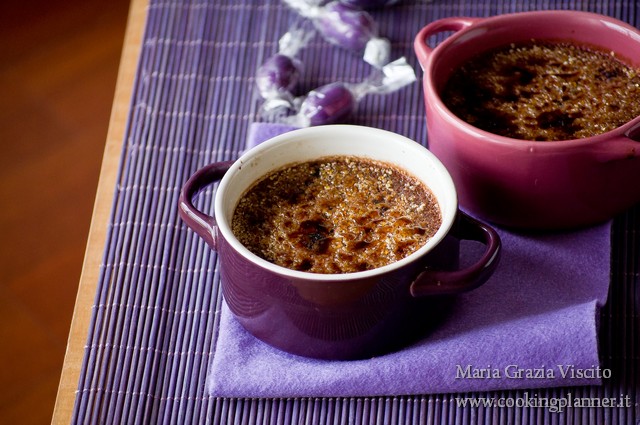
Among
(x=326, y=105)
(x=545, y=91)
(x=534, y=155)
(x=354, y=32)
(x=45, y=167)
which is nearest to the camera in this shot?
(x=534, y=155)

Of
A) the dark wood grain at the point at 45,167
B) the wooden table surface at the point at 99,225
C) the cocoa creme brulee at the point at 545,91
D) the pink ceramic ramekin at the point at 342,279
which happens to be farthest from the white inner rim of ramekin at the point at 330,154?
the dark wood grain at the point at 45,167

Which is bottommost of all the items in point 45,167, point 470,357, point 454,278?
point 45,167

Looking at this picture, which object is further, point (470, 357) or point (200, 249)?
point (200, 249)

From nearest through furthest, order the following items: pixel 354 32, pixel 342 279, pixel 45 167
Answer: pixel 342 279
pixel 354 32
pixel 45 167

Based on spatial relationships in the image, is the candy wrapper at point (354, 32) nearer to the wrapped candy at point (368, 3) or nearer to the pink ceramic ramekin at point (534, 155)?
the wrapped candy at point (368, 3)

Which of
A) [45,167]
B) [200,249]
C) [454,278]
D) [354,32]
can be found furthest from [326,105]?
[45,167]

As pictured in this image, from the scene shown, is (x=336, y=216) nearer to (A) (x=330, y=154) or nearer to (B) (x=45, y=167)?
(A) (x=330, y=154)

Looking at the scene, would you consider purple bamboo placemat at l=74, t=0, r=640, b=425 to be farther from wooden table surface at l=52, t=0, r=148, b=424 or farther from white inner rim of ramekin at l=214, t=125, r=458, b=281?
white inner rim of ramekin at l=214, t=125, r=458, b=281
